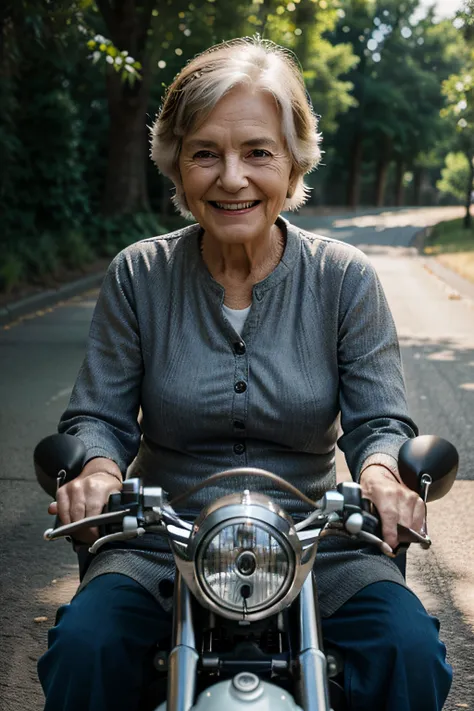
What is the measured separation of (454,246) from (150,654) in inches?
1039

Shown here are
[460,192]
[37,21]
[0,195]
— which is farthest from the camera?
[460,192]

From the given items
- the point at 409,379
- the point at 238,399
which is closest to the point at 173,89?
the point at 238,399

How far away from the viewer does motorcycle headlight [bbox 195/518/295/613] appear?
1615mm

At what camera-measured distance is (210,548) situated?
5.33 ft

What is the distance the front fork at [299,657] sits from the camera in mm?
1651

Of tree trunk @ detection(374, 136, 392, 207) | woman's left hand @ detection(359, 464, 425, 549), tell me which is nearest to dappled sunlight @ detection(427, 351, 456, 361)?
woman's left hand @ detection(359, 464, 425, 549)

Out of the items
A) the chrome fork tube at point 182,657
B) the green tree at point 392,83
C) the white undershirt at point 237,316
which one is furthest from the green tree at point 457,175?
the chrome fork tube at point 182,657

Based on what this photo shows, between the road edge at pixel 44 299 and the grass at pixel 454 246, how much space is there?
6.37m

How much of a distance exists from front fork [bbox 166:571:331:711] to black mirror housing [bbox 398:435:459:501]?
0.26 meters

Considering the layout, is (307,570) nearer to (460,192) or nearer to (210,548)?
(210,548)

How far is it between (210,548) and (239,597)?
0.09 m

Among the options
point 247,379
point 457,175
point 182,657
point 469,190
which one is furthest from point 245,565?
point 457,175

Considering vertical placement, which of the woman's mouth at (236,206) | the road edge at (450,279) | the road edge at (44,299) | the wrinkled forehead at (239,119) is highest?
the wrinkled forehead at (239,119)

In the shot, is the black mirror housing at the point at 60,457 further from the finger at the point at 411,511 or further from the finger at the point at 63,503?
the finger at the point at 411,511
